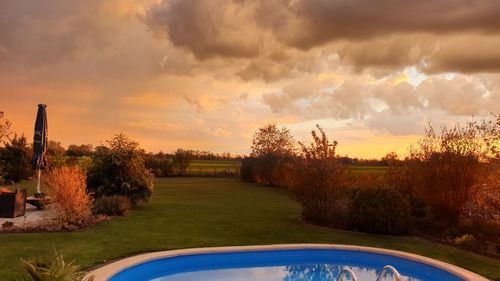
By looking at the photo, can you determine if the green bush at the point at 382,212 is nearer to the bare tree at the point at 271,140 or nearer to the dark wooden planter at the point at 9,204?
the dark wooden planter at the point at 9,204

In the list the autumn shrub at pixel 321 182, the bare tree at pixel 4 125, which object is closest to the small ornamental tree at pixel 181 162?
the bare tree at pixel 4 125

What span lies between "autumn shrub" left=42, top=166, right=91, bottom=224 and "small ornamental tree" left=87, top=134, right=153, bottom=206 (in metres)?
4.05

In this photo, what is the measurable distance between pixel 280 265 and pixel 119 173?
321 inches

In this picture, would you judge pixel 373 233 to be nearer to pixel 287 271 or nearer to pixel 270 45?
pixel 287 271

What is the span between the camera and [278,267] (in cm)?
980

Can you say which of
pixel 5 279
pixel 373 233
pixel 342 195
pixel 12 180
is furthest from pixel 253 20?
pixel 12 180

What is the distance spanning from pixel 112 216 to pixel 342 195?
690 centimetres

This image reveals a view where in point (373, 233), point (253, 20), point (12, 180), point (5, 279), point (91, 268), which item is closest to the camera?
point (5, 279)

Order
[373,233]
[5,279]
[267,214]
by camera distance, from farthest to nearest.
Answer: [267,214], [373,233], [5,279]

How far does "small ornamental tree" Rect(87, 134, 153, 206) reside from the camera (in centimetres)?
1591

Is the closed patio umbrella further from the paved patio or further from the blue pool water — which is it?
the blue pool water

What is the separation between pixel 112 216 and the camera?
13844 mm

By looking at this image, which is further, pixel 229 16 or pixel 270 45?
pixel 270 45

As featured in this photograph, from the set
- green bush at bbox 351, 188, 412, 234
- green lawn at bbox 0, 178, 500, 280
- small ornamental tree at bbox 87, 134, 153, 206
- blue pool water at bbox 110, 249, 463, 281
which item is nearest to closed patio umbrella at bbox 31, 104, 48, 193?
small ornamental tree at bbox 87, 134, 153, 206
